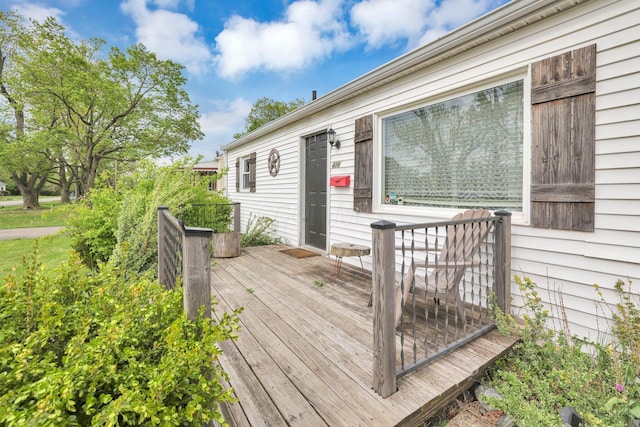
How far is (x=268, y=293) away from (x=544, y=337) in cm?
247

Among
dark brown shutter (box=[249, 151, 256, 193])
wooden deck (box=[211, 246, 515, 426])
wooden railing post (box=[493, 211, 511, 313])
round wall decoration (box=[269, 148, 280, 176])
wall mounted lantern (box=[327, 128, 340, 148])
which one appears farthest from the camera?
dark brown shutter (box=[249, 151, 256, 193])

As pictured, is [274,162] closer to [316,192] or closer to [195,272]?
[316,192]

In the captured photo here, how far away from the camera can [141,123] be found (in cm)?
1396

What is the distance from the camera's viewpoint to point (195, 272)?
139cm

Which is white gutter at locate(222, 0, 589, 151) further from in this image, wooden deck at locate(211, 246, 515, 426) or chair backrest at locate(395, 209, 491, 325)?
wooden deck at locate(211, 246, 515, 426)

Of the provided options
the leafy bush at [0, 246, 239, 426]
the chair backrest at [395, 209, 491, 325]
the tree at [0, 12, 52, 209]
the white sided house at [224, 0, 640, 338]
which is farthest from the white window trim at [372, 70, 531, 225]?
the tree at [0, 12, 52, 209]

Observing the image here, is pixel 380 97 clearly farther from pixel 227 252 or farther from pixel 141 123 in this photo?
pixel 141 123

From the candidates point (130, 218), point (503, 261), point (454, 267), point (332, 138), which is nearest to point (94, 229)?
point (130, 218)

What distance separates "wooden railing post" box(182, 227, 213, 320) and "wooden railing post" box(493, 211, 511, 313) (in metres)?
2.33

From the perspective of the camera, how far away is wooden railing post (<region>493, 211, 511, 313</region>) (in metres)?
2.52

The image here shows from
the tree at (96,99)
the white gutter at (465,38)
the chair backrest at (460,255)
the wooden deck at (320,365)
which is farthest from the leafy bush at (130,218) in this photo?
the tree at (96,99)

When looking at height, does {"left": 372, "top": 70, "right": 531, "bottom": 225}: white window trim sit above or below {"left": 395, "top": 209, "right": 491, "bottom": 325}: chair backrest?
above

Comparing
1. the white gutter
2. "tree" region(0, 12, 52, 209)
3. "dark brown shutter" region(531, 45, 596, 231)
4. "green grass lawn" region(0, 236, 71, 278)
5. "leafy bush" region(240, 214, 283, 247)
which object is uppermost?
"tree" region(0, 12, 52, 209)

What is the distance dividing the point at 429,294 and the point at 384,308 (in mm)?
908
